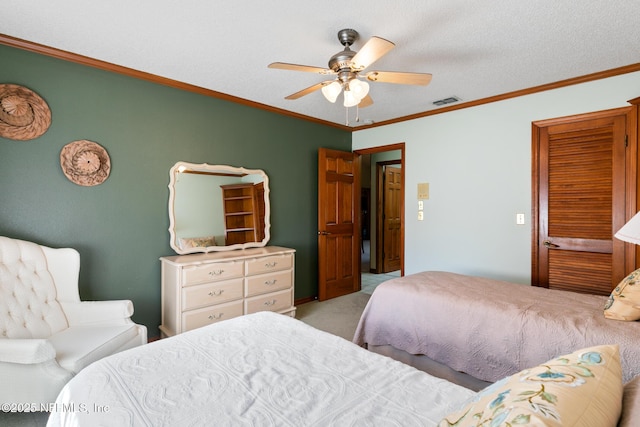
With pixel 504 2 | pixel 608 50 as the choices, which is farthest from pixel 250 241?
pixel 608 50

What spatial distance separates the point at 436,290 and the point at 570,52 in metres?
2.14

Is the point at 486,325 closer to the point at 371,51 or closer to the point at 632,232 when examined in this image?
the point at 632,232

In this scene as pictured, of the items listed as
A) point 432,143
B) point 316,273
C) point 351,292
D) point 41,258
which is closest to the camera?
point 41,258

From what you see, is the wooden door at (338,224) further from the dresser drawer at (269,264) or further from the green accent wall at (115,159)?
the green accent wall at (115,159)

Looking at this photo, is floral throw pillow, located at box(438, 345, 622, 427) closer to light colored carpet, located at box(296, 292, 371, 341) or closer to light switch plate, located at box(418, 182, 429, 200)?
light colored carpet, located at box(296, 292, 371, 341)

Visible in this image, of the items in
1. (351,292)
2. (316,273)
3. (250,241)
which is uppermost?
(250,241)

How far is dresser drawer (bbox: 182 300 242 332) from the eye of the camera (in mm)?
2877

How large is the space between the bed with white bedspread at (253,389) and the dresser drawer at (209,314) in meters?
1.48

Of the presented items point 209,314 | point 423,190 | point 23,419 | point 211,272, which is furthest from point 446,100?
point 23,419

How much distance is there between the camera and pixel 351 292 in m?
4.82

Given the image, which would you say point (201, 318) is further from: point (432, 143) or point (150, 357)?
point (432, 143)

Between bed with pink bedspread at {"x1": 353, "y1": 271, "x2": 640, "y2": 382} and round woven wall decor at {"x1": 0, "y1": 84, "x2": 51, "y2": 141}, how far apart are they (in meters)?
2.95

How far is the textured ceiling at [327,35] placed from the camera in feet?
6.45

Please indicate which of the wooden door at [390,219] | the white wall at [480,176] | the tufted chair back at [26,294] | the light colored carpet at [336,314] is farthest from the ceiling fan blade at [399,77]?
the wooden door at [390,219]
